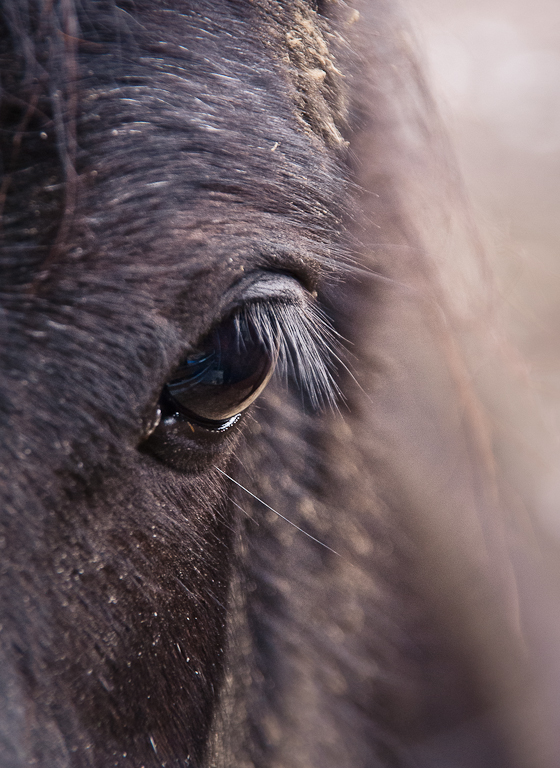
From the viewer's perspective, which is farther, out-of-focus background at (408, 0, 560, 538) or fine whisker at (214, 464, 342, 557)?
out-of-focus background at (408, 0, 560, 538)

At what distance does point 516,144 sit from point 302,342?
1.50ft

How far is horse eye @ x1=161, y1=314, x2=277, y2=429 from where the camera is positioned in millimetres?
374

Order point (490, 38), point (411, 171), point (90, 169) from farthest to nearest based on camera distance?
point (490, 38) < point (411, 171) < point (90, 169)

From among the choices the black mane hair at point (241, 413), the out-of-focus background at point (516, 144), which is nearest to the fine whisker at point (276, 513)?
the black mane hair at point (241, 413)

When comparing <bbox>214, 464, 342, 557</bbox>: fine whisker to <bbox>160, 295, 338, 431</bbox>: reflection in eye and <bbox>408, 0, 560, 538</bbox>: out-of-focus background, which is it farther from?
<bbox>408, 0, 560, 538</bbox>: out-of-focus background

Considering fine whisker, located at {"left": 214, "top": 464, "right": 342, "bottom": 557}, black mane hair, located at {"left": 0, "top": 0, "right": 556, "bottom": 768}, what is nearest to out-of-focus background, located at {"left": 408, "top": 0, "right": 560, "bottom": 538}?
black mane hair, located at {"left": 0, "top": 0, "right": 556, "bottom": 768}

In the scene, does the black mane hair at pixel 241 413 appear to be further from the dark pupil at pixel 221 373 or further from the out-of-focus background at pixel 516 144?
the out-of-focus background at pixel 516 144

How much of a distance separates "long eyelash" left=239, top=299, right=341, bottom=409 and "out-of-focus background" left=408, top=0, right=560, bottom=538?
228 mm

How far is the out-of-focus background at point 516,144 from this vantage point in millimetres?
611

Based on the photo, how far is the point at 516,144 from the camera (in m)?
0.72

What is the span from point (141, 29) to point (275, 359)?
7.9 inches

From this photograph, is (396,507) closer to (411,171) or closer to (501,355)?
(501,355)

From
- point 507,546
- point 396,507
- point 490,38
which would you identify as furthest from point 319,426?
point 490,38

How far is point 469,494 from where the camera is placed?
53cm
